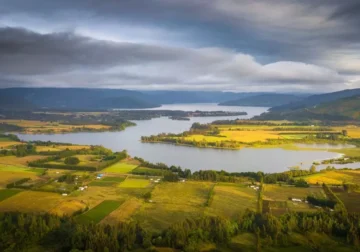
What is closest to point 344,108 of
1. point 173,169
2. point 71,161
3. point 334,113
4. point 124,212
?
point 334,113

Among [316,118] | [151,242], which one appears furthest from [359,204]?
[316,118]

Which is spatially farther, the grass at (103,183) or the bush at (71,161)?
the bush at (71,161)

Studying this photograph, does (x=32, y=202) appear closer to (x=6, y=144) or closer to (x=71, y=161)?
(x=71, y=161)

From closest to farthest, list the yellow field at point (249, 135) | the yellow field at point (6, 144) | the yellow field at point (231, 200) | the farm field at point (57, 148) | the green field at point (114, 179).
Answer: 1. the yellow field at point (231, 200)
2. the green field at point (114, 179)
3. the farm field at point (57, 148)
4. the yellow field at point (6, 144)
5. the yellow field at point (249, 135)

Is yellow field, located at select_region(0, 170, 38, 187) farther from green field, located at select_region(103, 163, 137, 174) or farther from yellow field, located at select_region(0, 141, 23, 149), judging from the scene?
yellow field, located at select_region(0, 141, 23, 149)

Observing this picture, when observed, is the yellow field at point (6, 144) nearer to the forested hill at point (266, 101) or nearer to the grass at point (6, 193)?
the grass at point (6, 193)

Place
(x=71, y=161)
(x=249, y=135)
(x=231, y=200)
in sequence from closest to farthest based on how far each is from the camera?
(x=231, y=200)
(x=71, y=161)
(x=249, y=135)

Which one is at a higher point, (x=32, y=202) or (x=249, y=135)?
(x=249, y=135)

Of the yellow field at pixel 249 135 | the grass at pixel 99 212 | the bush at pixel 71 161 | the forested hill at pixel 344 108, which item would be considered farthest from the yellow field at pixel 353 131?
the grass at pixel 99 212
